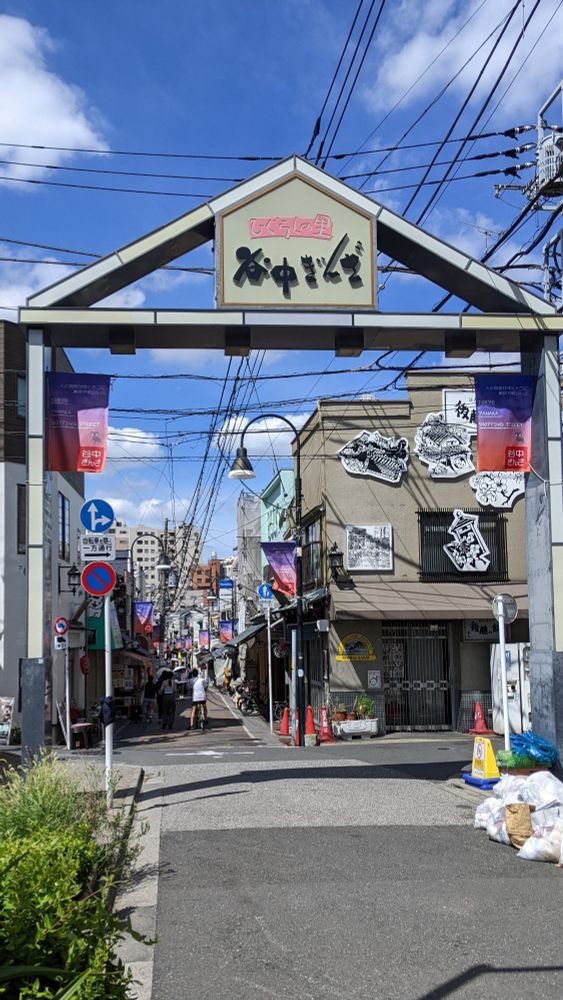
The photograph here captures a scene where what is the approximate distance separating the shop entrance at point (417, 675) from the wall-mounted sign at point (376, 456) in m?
4.20

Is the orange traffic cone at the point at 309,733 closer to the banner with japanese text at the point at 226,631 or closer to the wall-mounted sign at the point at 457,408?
the wall-mounted sign at the point at 457,408

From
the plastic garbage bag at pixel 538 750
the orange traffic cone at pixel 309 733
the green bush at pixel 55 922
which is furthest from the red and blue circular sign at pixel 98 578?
the orange traffic cone at pixel 309 733

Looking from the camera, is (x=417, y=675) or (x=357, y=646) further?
(x=417, y=675)

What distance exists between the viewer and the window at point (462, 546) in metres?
26.4

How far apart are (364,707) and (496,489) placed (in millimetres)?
7184

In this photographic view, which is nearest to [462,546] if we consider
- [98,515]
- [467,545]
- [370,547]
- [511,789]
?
[467,545]

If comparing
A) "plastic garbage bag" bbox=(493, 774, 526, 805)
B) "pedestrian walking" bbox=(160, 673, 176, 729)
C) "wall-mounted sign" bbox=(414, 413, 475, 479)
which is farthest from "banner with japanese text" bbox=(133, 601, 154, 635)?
"plastic garbage bag" bbox=(493, 774, 526, 805)

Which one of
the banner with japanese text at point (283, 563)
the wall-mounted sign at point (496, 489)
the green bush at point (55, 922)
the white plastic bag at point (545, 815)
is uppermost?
the wall-mounted sign at point (496, 489)

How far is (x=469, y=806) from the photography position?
11633 millimetres

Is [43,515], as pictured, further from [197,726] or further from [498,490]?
[197,726]

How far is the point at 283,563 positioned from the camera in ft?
86.9

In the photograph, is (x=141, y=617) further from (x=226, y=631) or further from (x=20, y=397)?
(x=20, y=397)

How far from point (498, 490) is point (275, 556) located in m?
6.54

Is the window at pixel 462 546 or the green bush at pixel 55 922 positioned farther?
the window at pixel 462 546
